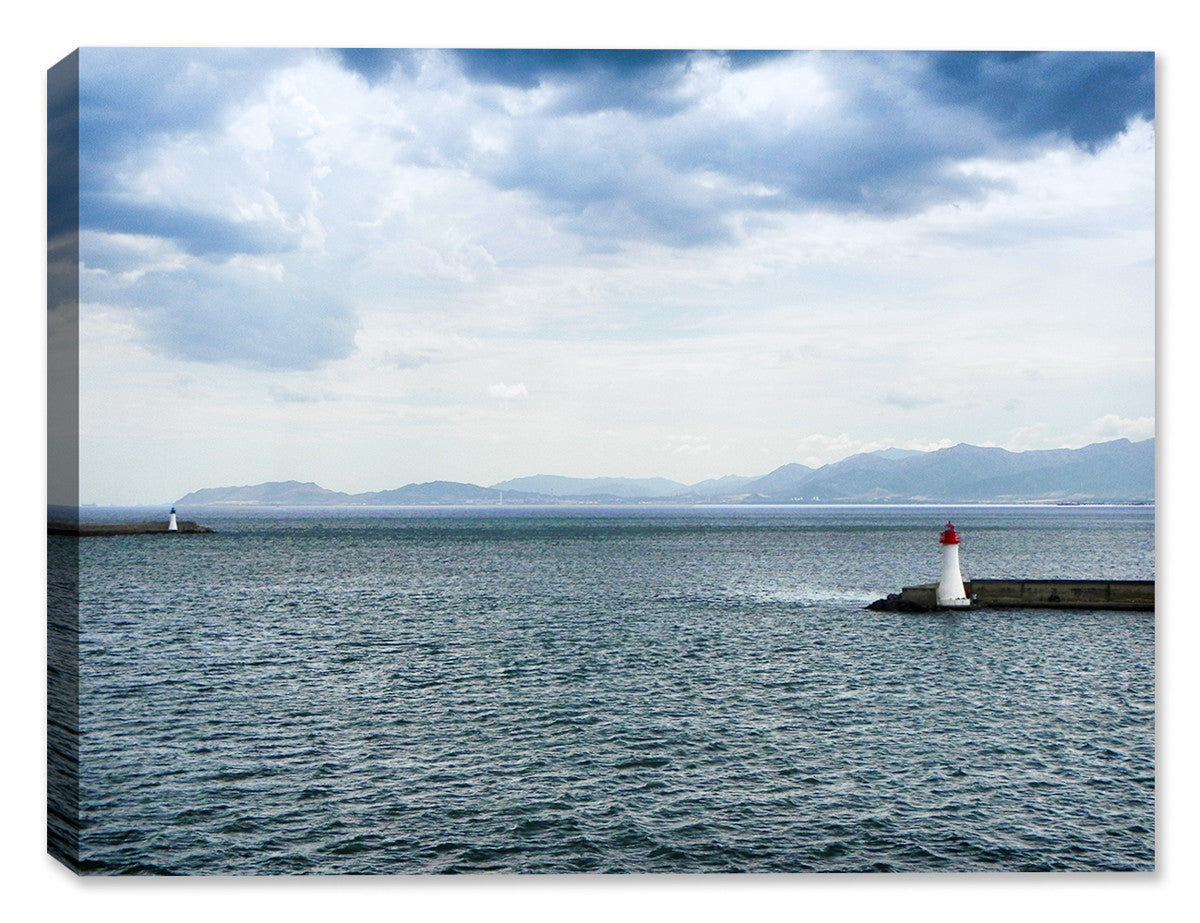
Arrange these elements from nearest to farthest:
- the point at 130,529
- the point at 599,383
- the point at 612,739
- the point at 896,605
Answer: the point at 612,739
the point at 599,383
the point at 896,605
the point at 130,529

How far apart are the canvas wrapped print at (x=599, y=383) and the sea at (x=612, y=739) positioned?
8cm

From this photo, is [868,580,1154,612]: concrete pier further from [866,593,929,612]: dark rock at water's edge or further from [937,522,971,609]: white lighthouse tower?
[937,522,971,609]: white lighthouse tower

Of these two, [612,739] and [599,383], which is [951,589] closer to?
[599,383]

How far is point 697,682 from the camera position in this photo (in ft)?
62.2

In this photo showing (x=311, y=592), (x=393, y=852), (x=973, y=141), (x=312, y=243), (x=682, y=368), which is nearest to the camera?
(x=393, y=852)

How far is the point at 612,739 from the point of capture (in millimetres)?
14758

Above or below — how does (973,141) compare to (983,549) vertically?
above

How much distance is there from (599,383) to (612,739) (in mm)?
10872

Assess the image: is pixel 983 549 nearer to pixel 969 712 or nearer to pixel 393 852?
pixel 969 712

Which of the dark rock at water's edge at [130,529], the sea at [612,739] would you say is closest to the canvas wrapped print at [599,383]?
the sea at [612,739]

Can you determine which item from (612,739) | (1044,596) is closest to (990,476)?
(1044,596)

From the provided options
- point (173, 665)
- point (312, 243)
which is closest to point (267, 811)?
point (312, 243)

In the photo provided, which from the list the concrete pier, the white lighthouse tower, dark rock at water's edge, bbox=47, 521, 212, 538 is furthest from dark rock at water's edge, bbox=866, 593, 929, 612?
dark rock at water's edge, bbox=47, 521, 212, 538

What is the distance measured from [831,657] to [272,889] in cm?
1437
